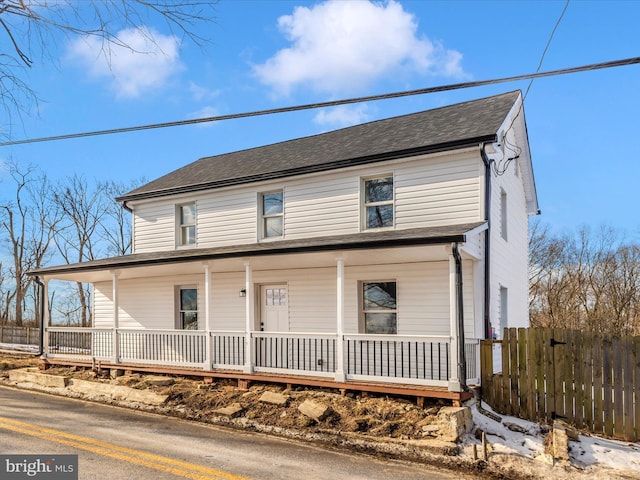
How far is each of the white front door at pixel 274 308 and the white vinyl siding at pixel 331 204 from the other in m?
1.52

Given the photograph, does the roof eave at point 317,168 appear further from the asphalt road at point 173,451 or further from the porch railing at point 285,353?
the asphalt road at point 173,451

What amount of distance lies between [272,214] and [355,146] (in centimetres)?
301

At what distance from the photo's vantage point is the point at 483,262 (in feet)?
38.3

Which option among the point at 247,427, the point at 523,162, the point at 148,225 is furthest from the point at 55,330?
the point at 523,162

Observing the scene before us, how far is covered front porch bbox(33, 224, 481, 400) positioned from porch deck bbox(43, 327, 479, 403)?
3 centimetres

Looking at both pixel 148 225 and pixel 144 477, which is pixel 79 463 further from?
pixel 148 225

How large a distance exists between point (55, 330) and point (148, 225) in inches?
168

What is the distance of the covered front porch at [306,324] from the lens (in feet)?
34.0

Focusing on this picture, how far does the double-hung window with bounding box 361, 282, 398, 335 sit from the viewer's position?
12.5 meters

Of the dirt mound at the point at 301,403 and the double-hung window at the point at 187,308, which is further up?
the double-hung window at the point at 187,308

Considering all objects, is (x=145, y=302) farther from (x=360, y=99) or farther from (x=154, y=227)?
(x=360, y=99)

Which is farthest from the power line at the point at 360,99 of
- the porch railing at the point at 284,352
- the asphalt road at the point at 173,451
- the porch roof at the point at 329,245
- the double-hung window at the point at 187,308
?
the double-hung window at the point at 187,308

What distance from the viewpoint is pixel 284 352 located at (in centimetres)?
1270

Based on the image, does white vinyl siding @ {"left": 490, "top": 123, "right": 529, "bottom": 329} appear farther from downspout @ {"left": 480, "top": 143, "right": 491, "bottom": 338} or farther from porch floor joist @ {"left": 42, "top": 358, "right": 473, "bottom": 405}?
porch floor joist @ {"left": 42, "top": 358, "right": 473, "bottom": 405}
